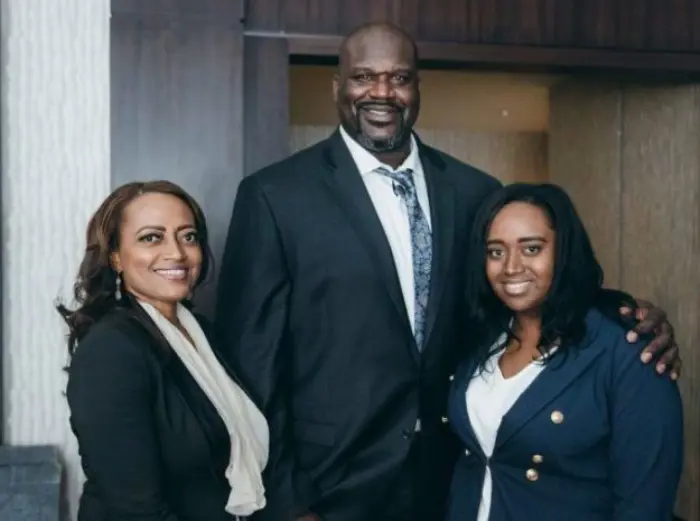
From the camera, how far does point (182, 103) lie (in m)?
2.43

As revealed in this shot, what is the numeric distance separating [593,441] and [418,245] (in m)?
0.57

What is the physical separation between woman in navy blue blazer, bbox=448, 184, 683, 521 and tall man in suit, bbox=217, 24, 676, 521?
0.50ft

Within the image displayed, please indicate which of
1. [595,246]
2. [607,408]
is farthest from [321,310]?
[595,246]

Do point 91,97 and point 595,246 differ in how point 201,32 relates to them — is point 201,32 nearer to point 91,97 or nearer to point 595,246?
point 91,97

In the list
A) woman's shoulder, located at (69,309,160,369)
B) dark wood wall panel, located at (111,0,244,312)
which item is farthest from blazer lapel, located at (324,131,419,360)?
woman's shoulder, located at (69,309,160,369)

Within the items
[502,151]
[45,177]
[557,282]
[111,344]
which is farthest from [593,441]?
[502,151]

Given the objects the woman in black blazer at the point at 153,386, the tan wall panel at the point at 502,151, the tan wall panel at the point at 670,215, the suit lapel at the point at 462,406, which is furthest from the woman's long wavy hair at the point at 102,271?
the tan wall panel at the point at 502,151

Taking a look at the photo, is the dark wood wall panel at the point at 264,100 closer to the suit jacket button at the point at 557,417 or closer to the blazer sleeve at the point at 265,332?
the blazer sleeve at the point at 265,332

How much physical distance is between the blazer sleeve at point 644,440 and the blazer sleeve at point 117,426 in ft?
2.66

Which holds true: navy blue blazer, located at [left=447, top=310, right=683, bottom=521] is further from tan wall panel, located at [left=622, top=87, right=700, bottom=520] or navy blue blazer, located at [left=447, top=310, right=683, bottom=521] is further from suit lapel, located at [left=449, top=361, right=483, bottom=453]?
tan wall panel, located at [left=622, top=87, right=700, bottom=520]

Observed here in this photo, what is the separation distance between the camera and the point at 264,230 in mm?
1976

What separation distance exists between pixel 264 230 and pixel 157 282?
0.33m

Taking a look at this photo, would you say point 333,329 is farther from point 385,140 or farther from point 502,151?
point 502,151

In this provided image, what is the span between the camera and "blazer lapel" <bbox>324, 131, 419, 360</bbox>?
1.98m
